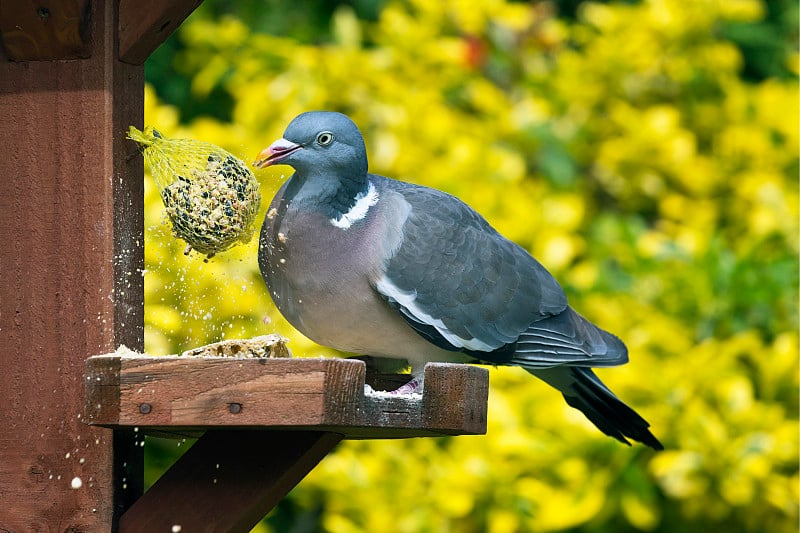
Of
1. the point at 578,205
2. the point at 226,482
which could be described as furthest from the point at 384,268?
the point at 578,205

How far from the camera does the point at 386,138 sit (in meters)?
4.39

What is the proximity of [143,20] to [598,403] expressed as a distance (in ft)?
5.22

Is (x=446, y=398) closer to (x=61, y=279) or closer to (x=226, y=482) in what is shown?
(x=226, y=482)

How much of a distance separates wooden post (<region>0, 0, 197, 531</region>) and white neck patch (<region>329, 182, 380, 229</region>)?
0.53 m

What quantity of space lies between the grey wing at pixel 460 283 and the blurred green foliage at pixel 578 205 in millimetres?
414

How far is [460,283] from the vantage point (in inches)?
107

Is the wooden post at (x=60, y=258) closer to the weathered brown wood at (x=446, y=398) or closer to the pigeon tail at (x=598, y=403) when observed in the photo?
the weathered brown wood at (x=446, y=398)

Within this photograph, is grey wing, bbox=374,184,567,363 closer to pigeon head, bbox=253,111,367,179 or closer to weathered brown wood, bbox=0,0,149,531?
pigeon head, bbox=253,111,367,179

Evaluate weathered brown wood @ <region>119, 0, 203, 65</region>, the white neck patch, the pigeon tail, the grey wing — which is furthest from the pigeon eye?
the pigeon tail

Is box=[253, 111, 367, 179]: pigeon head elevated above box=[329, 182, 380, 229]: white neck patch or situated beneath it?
elevated above

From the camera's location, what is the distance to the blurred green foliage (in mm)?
3836

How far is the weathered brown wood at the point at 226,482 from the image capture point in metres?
2.01

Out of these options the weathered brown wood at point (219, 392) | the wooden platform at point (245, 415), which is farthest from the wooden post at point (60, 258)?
the weathered brown wood at point (219, 392)

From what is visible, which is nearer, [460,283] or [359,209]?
[359,209]
